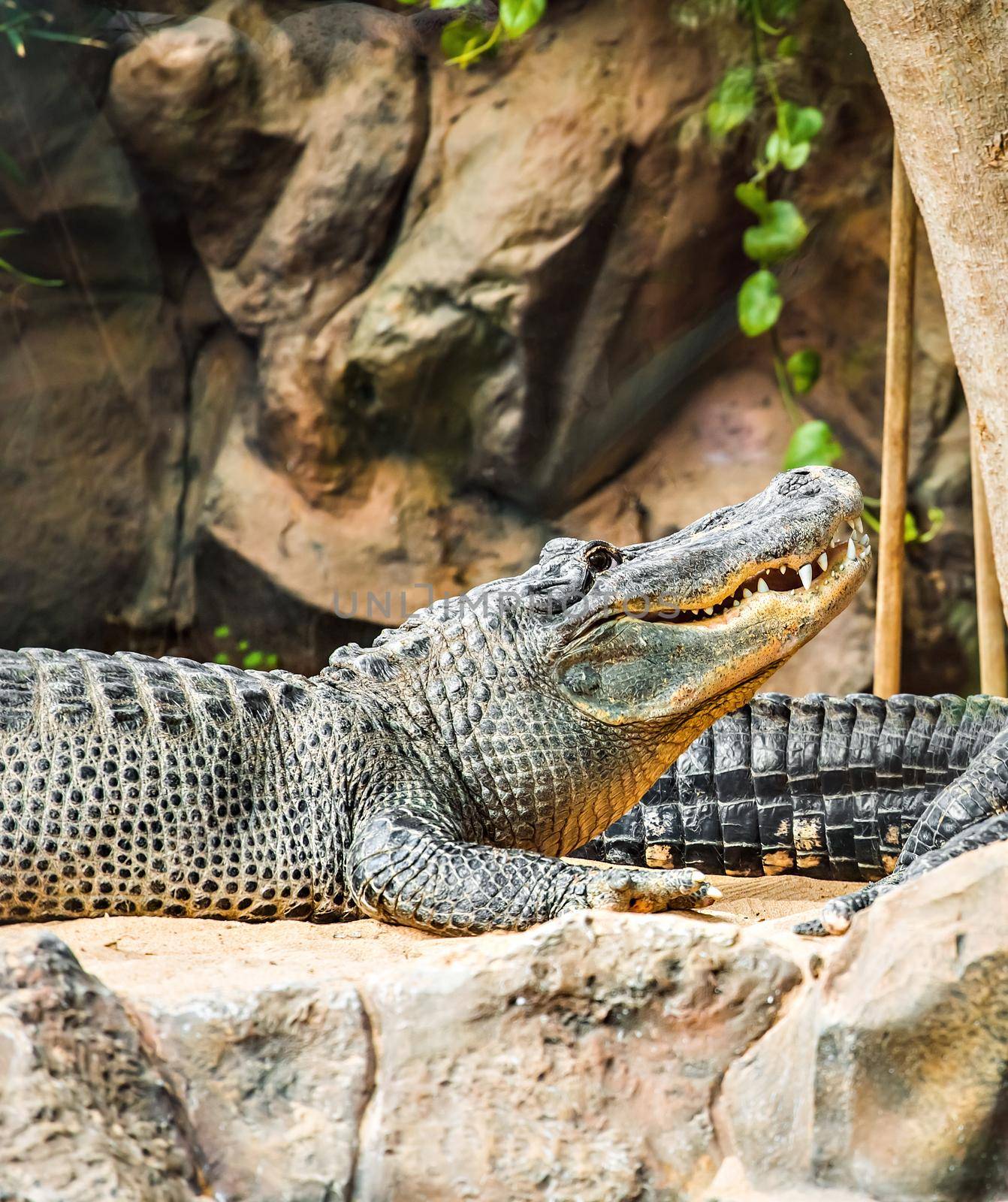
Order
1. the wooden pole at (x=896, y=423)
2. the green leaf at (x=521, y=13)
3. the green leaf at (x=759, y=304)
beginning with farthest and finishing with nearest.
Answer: the green leaf at (x=759, y=304)
the green leaf at (x=521, y=13)
the wooden pole at (x=896, y=423)

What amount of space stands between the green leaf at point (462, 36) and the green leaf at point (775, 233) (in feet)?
4.31

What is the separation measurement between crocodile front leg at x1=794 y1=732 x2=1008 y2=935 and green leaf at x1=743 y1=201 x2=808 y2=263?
281 centimetres

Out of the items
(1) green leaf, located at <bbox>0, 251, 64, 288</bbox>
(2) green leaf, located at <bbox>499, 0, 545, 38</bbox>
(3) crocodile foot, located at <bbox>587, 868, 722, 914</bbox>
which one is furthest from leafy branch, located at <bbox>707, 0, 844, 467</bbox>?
(3) crocodile foot, located at <bbox>587, 868, 722, 914</bbox>

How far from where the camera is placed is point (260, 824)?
7.97 feet

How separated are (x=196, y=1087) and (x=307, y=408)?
4137 mm

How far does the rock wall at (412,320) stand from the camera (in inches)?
199

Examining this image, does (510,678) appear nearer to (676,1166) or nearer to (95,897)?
(95,897)

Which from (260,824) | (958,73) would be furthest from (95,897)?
(958,73)

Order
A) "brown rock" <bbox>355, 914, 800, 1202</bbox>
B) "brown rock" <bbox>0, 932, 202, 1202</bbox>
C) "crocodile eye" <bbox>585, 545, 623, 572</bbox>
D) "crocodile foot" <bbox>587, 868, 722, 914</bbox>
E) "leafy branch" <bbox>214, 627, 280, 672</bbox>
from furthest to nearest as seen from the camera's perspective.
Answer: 1. "leafy branch" <bbox>214, 627, 280, 672</bbox>
2. "crocodile eye" <bbox>585, 545, 623, 572</bbox>
3. "crocodile foot" <bbox>587, 868, 722, 914</bbox>
4. "brown rock" <bbox>355, 914, 800, 1202</bbox>
5. "brown rock" <bbox>0, 932, 202, 1202</bbox>

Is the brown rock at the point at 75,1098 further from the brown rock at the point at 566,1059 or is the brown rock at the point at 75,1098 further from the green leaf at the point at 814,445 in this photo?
the green leaf at the point at 814,445

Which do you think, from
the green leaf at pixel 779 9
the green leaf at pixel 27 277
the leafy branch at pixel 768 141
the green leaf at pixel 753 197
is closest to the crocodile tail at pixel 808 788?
the leafy branch at pixel 768 141

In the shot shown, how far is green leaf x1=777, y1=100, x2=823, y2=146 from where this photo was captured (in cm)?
487

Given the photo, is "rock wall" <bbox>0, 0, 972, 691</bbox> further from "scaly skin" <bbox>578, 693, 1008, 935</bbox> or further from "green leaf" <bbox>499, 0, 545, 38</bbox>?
"scaly skin" <bbox>578, 693, 1008, 935</bbox>

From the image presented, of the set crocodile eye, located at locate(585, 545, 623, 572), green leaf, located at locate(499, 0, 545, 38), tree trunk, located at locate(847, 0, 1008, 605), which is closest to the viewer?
tree trunk, located at locate(847, 0, 1008, 605)
